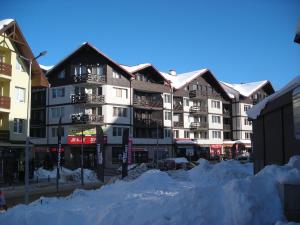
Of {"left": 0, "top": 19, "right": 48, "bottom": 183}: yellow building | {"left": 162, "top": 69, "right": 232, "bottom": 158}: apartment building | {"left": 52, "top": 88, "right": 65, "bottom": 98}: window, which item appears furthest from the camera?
{"left": 162, "top": 69, "right": 232, "bottom": 158}: apartment building

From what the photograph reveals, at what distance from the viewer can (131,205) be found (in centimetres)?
994

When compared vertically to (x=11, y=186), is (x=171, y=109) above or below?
above

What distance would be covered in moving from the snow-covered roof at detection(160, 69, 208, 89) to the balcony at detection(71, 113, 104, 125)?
15.3 metres

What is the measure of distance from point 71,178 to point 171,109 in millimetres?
30170

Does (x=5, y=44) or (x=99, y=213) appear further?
(x=5, y=44)

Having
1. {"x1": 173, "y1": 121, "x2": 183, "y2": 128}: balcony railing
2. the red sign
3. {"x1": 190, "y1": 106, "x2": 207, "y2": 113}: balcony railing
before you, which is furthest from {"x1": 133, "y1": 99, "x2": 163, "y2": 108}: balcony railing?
{"x1": 190, "y1": 106, "x2": 207, "y2": 113}: balcony railing

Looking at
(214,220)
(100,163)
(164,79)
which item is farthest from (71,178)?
Result: (164,79)

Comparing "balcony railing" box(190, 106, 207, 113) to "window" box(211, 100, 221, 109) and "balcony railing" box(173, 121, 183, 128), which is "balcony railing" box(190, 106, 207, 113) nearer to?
"window" box(211, 100, 221, 109)

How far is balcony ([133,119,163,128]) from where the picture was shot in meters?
55.7

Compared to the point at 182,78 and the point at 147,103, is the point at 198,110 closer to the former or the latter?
the point at 182,78

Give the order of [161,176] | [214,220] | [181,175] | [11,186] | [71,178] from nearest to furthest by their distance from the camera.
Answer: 1. [214,220]
2. [161,176]
3. [181,175]
4. [11,186]
5. [71,178]

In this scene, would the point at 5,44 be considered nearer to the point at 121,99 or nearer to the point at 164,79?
the point at 121,99

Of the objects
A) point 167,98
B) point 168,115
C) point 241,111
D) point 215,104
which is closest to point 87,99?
point 167,98

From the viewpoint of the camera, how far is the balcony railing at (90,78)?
170ft
